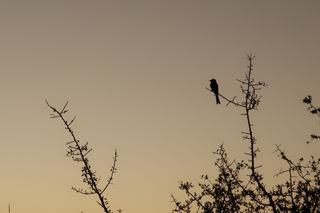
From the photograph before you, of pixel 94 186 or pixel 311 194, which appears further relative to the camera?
pixel 311 194

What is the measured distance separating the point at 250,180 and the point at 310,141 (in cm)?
804

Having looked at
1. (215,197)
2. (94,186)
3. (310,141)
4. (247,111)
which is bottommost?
(94,186)

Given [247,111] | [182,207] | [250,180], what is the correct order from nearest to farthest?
[247,111] → [250,180] → [182,207]

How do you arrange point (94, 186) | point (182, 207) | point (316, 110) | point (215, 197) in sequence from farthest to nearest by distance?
1. point (316, 110)
2. point (215, 197)
3. point (182, 207)
4. point (94, 186)

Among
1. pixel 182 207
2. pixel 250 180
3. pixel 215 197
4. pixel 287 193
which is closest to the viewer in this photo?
pixel 287 193

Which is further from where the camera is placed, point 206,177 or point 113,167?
point 206,177

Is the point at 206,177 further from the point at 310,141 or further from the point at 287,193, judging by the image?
the point at 310,141

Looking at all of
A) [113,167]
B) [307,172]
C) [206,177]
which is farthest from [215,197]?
[113,167]

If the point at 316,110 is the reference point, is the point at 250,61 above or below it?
below

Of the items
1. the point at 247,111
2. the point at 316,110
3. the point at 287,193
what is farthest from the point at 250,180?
the point at 316,110

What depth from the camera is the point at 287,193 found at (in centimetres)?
1156

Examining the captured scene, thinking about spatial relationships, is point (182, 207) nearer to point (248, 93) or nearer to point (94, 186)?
Result: point (94, 186)

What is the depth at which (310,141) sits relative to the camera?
19.3m

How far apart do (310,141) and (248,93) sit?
12.3m
